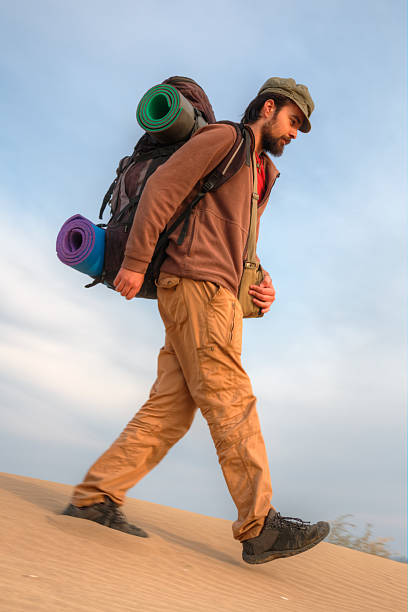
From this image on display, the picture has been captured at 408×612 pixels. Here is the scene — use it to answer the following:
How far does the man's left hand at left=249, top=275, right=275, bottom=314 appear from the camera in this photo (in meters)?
3.89

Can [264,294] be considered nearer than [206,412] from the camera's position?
No

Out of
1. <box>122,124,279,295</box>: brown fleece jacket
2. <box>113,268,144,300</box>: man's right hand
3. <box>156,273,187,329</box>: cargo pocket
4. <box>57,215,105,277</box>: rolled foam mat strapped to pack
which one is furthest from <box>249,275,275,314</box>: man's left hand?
<box>57,215,105,277</box>: rolled foam mat strapped to pack

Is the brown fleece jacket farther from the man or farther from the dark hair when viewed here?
the dark hair

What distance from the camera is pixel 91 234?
359 centimetres

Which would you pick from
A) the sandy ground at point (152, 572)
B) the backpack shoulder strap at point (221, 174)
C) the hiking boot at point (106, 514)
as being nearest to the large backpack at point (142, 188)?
the backpack shoulder strap at point (221, 174)

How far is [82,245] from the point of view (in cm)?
358

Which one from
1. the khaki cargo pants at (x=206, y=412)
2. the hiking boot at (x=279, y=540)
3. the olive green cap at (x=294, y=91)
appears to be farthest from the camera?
the olive green cap at (x=294, y=91)

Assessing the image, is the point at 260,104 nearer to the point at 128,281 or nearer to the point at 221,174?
the point at 221,174

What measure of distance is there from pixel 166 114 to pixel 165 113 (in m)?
0.09

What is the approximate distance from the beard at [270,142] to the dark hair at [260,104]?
105 millimetres

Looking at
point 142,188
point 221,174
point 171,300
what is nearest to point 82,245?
point 142,188

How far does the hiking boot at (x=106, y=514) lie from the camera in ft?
11.7

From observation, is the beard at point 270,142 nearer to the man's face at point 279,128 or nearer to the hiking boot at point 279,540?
the man's face at point 279,128

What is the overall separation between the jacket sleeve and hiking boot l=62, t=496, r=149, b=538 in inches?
53.4
